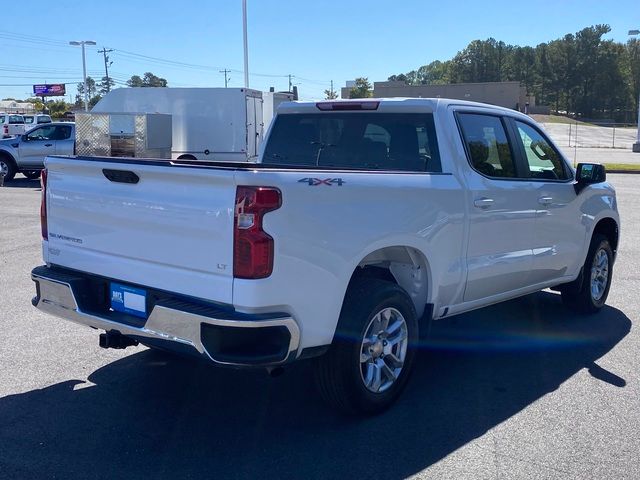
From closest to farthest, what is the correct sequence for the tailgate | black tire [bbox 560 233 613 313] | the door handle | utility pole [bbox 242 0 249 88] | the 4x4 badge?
the tailgate < the 4x4 badge < the door handle < black tire [bbox 560 233 613 313] < utility pole [bbox 242 0 249 88]

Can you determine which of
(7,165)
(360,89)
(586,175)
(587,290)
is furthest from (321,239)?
(360,89)

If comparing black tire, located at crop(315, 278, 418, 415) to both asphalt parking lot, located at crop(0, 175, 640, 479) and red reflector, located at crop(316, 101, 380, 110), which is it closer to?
asphalt parking lot, located at crop(0, 175, 640, 479)

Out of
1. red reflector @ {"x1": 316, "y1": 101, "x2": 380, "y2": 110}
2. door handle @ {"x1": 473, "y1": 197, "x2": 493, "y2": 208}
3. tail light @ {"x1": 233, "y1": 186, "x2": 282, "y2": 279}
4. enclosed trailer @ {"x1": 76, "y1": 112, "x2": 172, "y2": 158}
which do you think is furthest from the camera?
enclosed trailer @ {"x1": 76, "y1": 112, "x2": 172, "y2": 158}

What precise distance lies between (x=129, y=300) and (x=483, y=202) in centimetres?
265

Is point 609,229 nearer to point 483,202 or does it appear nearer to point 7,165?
point 483,202

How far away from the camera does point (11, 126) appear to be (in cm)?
4250

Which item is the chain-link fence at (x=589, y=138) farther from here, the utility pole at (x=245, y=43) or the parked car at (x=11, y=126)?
the parked car at (x=11, y=126)

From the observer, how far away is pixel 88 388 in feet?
16.2

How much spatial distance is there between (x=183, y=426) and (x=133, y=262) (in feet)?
3.56

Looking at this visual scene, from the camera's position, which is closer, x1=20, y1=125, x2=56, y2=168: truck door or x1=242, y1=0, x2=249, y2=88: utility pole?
x1=20, y1=125, x2=56, y2=168: truck door

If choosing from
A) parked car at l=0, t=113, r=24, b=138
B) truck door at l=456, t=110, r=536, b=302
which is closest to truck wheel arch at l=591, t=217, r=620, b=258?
truck door at l=456, t=110, r=536, b=302

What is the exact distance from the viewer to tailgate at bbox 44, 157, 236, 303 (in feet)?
12.2

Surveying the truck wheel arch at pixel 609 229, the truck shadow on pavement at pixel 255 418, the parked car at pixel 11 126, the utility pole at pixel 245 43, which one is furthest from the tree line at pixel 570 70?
the truck shadow on pavement at pixel 255 418

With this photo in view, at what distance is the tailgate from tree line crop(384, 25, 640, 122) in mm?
120703
